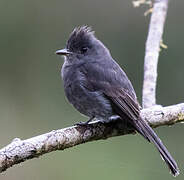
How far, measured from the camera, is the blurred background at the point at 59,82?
26.6 ft

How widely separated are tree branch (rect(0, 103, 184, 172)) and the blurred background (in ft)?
8.67

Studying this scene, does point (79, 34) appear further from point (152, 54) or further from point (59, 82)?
point (59, 82)

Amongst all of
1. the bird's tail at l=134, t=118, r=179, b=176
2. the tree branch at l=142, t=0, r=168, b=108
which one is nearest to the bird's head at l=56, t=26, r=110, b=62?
the tree branch at l=142, t=0, r=168, b=108

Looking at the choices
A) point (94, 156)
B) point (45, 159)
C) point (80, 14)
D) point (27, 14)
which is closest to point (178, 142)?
point (94, 156)

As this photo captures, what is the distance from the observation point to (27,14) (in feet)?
32.6

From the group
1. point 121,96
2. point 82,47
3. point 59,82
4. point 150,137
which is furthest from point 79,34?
point 59,82

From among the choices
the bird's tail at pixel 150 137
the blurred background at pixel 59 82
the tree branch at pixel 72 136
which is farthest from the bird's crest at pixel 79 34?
Answer: the blurred background at pixel 59 82

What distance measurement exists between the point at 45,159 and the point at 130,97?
320cm

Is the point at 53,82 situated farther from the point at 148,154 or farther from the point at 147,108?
the point at 147,108

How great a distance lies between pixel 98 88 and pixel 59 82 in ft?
13.7

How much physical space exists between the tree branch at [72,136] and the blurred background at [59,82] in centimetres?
264

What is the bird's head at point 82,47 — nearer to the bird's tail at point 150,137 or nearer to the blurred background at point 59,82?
the bird's tail at point 150,137

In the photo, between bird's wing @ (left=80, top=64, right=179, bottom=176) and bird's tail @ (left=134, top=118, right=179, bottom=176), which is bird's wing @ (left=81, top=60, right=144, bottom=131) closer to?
bird's wing @ (left=80, top=64, right=179, bottom=176)

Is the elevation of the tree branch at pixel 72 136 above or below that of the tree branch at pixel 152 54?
below
